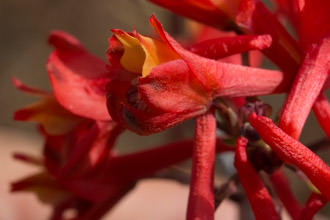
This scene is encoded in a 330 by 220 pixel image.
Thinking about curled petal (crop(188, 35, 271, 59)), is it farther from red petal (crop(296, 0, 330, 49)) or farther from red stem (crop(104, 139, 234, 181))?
red stem (crop(104, 139, 234, 181))

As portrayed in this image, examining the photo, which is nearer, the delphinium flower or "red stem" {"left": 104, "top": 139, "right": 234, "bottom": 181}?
the delphinium flower

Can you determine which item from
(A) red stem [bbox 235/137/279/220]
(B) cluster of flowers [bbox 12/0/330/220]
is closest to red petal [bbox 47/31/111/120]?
(B) cluster of flowers [bbox 12/0/330/220]

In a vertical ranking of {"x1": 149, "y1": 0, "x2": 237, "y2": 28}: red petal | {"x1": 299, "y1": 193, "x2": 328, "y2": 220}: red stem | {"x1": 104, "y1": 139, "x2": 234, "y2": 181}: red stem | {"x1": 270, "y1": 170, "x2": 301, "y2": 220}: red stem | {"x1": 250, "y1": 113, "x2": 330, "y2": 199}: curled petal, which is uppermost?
{"x1": 149, "y1": 0, "x2": 237, "y2": 28}: red petal

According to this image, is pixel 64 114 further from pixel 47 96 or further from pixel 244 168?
pixel 244 168

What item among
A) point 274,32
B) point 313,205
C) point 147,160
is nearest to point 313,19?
point 274,32

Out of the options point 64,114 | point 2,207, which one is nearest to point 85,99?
point 64,114

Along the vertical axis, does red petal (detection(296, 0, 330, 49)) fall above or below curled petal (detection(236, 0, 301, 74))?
above

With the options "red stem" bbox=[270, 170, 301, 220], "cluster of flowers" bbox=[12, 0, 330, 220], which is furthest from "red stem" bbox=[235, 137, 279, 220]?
"red stem" bbox=[270, 170, 301, 220]

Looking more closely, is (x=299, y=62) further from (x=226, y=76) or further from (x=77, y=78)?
(x=77, y=78)
